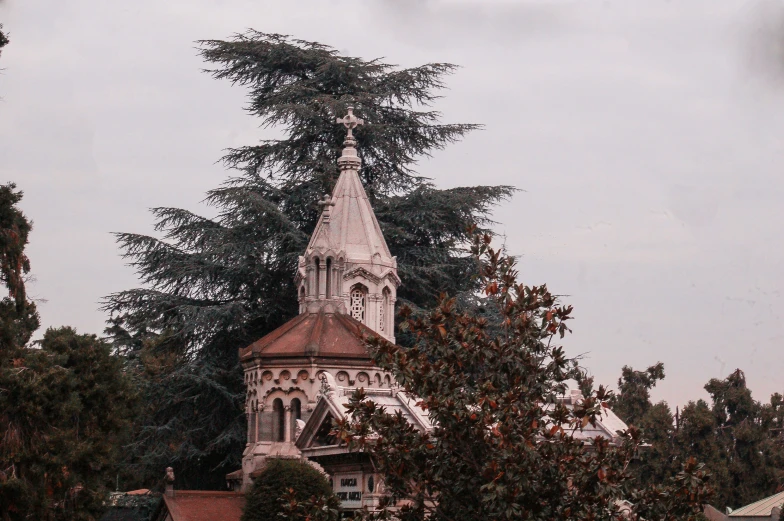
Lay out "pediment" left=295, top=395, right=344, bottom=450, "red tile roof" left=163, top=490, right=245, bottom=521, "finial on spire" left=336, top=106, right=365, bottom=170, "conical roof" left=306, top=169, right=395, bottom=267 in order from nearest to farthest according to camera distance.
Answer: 1. "pediment" left=295, top=395, right=344, bottom=450
2. "red tile roof" left=163, top=490, right=245, bottom=521
3. "conical roof" left=306, top=169, right=395, bottom=267
4. "finial on spire" left=336, top=106, right=365, bottom=170

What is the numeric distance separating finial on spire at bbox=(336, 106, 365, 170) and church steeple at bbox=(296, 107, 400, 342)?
0.03 metres

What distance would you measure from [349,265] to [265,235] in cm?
787

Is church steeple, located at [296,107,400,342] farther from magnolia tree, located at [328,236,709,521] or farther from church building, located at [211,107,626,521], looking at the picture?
magnolia tree, located at [328,236,709,521]

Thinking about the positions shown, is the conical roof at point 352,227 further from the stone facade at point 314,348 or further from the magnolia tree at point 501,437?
the magnolia tree at point 501,437

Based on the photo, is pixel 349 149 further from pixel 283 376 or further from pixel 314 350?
pixel 283 376

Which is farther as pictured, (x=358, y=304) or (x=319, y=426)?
(x=358, y=304)

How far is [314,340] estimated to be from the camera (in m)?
33.0

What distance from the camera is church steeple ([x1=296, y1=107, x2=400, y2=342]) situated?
113 feet

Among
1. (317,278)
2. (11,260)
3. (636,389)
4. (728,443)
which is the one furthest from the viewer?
(636,389)

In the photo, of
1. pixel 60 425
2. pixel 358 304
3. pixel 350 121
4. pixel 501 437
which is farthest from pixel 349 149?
pixel 501 437

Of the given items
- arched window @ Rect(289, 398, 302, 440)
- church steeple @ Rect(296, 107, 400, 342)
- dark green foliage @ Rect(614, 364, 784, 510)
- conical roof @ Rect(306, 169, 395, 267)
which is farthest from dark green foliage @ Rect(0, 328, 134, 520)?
dark green foliage @ Rect(614, 364, 784, 510)

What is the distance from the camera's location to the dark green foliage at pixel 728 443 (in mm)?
54938

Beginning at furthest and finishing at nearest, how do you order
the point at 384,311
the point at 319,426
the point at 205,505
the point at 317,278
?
the point at 384,311 → the point at 317,278 → the point at 205,505 → the point at 319,426

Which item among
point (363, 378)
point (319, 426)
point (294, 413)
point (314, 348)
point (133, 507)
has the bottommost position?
point (133, 507)
